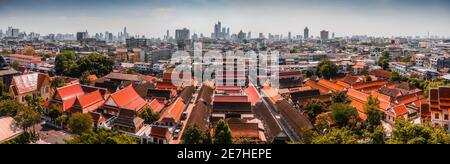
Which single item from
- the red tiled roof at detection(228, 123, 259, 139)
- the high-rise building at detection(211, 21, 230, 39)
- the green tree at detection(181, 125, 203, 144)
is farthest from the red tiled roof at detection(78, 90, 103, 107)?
the high-rise building at detection(211, 21, 230, 39)

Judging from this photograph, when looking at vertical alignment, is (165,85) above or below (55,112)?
above

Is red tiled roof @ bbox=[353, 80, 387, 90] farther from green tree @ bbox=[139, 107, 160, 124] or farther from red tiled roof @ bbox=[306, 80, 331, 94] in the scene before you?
green tree @ bbox=[139, 107, 160, 124]

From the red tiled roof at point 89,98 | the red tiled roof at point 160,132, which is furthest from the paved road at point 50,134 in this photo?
the red tiled roof at point 160,132

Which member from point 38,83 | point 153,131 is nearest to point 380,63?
point 153,131

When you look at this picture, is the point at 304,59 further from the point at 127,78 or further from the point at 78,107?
the point at 78,107

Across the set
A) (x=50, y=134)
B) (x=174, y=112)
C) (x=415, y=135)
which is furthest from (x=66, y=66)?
(x=415, y=135)

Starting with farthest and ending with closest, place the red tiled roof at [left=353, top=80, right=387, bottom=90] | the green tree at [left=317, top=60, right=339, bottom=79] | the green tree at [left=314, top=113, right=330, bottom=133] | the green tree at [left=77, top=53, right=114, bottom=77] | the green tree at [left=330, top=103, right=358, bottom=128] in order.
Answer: the green tree at [left=317, top=60, right=339, bottom=79] < the green tree at [left=77, top=53, right=114, bottom=77] < the red tiled roof at [left=353, top=80, right=387, bottom=90] < the green tree at [left=330, top=103, right=358, bottom=128] < the green tree at [left=314, top=113, right=330, bottom=133]

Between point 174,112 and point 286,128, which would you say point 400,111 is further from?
point 174,112
